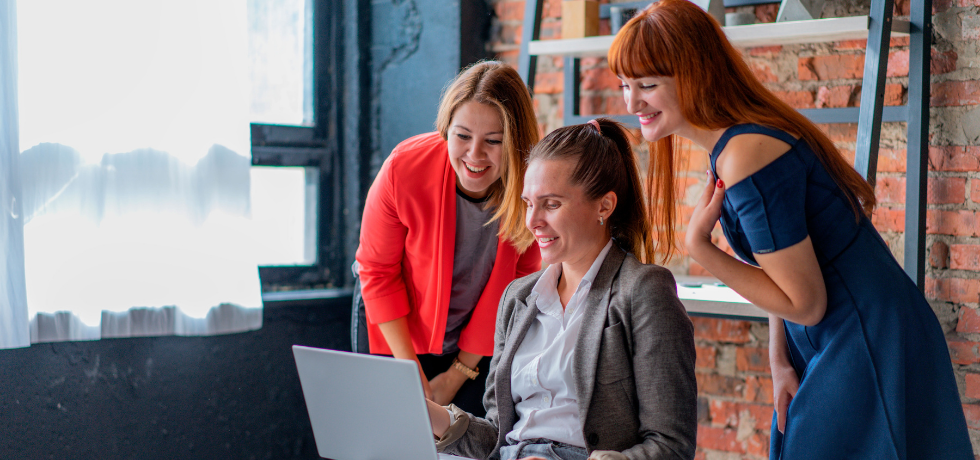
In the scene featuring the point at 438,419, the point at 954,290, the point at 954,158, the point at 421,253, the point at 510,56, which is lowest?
the point at 438,419

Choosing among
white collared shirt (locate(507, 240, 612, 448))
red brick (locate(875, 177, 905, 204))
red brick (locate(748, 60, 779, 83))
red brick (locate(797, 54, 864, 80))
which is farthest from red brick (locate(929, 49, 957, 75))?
white collared shirt (locate(507, 240, 612, 448))

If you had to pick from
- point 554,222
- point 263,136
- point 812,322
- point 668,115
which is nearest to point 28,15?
point 263,136

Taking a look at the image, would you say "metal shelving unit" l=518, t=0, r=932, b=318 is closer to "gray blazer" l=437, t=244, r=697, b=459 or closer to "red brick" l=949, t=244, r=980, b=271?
"red brick" l=949, t=244, r=980, b=271

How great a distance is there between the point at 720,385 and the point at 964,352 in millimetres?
635

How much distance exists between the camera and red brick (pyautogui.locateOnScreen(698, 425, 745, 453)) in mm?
2318

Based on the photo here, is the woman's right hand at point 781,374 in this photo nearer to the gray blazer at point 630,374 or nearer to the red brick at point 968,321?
the gray blazer at point 630,374

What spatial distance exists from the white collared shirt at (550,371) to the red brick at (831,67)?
44.4 inches

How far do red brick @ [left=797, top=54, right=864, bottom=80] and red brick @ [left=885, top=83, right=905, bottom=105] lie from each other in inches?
3.1

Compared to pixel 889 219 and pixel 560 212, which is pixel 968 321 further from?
pixel 560 212

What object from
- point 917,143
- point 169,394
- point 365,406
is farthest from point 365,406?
point 917,143

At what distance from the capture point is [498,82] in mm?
1589

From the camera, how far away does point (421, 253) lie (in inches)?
69.1

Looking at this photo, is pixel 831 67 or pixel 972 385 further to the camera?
pixel 831 67

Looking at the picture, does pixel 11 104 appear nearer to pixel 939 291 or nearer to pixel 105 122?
pixel 105 122
